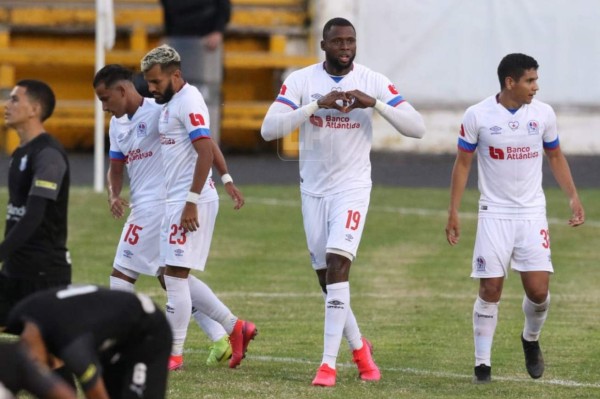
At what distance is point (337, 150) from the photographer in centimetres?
1070

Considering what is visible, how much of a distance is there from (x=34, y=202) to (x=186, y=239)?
7.55ft

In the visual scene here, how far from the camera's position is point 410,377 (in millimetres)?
10734

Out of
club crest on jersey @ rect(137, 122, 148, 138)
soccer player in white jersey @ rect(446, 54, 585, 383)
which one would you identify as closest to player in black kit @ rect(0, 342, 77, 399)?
soccer player in white jersey @ rect(446, 54, 585, 383)

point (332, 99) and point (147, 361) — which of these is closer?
point (147, 361)

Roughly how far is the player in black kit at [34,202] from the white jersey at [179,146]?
196cm

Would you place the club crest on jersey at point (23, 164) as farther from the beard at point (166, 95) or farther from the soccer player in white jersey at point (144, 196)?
the soccer player in white jersey at point (144, 196)

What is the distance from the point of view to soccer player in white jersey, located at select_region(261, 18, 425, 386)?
10.5m

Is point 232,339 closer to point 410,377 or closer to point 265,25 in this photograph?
point 410,377

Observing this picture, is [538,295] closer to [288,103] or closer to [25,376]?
[288,103]

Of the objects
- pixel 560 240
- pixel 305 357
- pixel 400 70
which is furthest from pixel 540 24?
pixel 305 357

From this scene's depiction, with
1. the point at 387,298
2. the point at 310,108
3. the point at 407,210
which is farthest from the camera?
the point at 407,210

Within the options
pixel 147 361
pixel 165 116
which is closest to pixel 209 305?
pixel 165 116

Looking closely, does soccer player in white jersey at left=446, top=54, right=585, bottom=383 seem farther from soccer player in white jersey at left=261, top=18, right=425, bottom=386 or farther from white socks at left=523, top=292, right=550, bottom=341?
soccer player in white jersey at left=261, top=18, right=425, bottom=386

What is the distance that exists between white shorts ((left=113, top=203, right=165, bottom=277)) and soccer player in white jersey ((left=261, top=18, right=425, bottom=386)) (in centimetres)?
116
